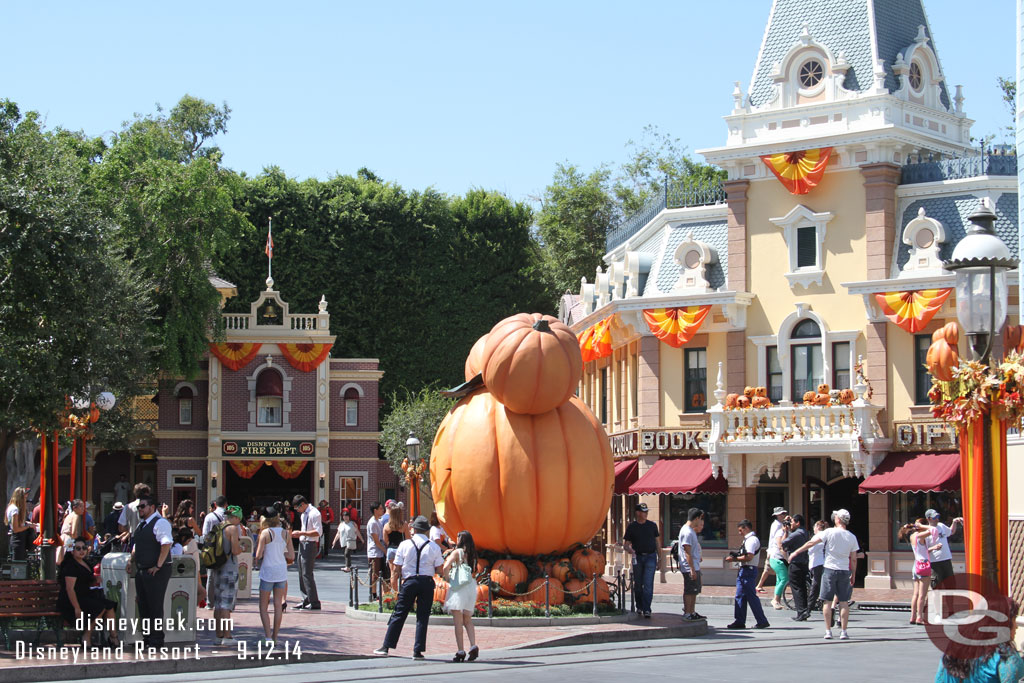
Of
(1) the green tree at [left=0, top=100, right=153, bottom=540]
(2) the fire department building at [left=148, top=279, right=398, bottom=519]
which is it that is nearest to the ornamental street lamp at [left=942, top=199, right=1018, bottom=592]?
(1) the green tree at [left=0, top=100, right=153, bottom=540]

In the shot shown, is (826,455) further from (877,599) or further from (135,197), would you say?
(135,197)

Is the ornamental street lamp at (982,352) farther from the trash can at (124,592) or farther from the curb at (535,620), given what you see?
the trash can at (124,592)

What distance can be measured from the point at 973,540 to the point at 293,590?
20.9 m

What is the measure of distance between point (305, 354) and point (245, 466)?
4.44 metres

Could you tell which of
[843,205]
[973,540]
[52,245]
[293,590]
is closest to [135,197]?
[293,590]

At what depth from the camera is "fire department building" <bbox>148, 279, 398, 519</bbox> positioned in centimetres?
4984

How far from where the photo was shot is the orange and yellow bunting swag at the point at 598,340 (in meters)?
37.5

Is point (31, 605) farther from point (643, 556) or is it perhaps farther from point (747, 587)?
point (747, 587)

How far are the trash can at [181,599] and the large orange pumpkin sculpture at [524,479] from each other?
524 cm

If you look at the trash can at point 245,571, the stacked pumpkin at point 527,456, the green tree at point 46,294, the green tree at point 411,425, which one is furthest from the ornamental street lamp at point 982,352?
the green tree at point 411,425

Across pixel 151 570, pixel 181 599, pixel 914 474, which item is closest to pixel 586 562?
pixel 181 599

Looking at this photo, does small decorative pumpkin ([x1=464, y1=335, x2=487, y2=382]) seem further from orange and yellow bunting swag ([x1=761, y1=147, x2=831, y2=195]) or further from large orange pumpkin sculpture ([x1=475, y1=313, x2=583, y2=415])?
orange and yellow bunting swag ([x1=761, y1=147, x2=831, y2=195])

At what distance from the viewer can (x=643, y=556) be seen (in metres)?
21.3

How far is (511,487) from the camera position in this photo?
66.7ft
